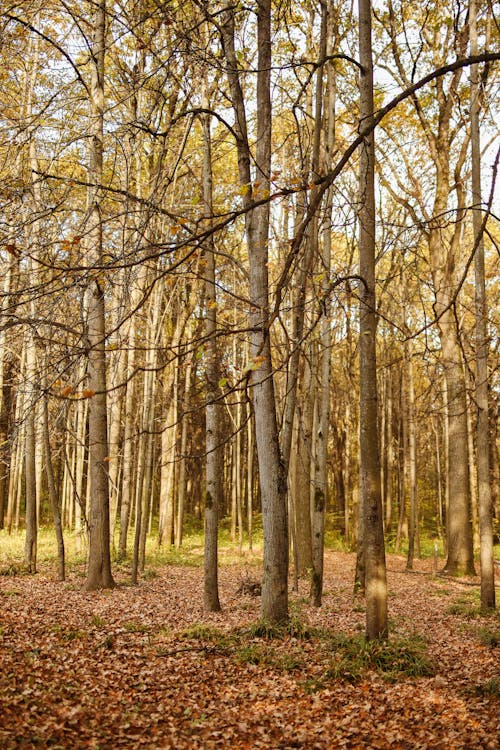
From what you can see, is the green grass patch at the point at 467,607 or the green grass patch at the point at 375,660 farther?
the green grass patch at the point at 467,607

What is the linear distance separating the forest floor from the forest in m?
0.07

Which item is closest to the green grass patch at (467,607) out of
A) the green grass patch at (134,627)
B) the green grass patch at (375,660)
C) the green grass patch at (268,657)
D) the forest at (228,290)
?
the forest at (228,290)

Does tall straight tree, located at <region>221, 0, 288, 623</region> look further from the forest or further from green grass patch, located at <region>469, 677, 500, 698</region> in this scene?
green grass patch, located at <region>469, 677, 500, 698</region>

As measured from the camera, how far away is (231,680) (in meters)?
5.84

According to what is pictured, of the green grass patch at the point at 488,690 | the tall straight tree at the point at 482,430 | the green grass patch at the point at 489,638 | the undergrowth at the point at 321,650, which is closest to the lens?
the green grass patch at the point at 488,690

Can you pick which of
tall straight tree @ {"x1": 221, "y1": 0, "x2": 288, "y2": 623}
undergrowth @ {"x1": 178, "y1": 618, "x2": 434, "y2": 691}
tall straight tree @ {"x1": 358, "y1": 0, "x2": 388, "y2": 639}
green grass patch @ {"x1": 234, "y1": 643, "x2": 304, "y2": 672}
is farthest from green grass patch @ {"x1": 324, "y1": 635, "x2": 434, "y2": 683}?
tall straight tree @ {"x1": 221, "y1": 0, "x2": 288, "y2": 623}

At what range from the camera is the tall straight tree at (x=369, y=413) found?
656cm

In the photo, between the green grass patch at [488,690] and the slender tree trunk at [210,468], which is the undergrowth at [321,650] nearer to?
the green grass patch at [488,690]

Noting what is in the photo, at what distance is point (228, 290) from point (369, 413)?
14.8 ft

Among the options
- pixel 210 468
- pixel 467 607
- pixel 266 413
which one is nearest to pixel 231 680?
pixel 266 413

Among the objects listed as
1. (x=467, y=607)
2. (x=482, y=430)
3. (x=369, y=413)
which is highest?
(x=369, y=413)

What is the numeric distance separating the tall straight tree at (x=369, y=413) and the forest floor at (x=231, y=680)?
588 millimetres

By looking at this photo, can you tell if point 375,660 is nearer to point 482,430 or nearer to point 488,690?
point 488,690

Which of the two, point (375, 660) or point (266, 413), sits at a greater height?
point (266, 413)
